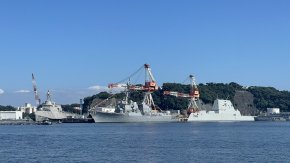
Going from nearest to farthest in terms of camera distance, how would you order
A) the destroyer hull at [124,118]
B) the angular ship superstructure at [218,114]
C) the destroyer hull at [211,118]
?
the destroyer hull at [124,118] → the destroyer hull at [211,118] → the angular ship superstructure at [218,114]

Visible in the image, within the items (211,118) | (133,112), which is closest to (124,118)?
(133,112)

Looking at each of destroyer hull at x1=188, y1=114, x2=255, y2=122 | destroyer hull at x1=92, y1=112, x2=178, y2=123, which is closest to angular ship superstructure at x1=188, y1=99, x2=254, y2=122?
destroyer hull at x1=188, y1=114, x2=255, y2=122

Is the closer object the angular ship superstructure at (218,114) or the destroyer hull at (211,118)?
the destroyer hull at (211,118)

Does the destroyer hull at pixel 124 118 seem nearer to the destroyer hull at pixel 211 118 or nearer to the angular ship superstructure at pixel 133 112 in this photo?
the angular ship superstructure at pixel 133 112

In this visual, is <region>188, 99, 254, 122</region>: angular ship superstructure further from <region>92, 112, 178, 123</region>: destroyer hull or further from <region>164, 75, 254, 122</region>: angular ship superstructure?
<region>92, 112, 178, 123</region>: destroyer hull

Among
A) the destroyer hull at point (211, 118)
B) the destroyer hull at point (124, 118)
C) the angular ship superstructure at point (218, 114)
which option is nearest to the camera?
the destroyer hull at point (124, 118)

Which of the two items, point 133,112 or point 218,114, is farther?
point 218,114

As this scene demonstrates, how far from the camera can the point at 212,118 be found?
173 m

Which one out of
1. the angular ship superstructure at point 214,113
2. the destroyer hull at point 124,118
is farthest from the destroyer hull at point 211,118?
the destroyer hull at point 124,118

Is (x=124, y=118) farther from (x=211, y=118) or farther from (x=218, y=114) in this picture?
(x=218, y=114)

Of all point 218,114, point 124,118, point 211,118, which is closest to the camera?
point 124,118

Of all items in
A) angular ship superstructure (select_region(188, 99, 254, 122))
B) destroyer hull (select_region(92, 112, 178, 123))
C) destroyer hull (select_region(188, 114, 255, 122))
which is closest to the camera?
destroyer hull (select_region(92, 112, 178, 123))

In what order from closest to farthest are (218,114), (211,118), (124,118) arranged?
(124,118) < (211,118) < (218,114)

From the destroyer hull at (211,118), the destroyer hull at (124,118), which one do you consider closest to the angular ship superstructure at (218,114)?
the destroyer hull at (211,118)
